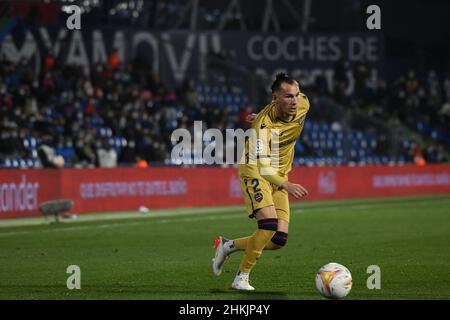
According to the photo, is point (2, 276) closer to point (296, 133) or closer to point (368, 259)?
point (296, 133)

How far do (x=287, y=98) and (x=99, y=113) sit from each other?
20.2 m

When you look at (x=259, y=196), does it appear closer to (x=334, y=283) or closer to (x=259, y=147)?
(x=259, y=147)

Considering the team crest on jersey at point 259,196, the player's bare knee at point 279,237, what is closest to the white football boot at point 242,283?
the player's bare knee at point 279,237

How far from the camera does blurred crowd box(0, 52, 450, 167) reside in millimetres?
27969

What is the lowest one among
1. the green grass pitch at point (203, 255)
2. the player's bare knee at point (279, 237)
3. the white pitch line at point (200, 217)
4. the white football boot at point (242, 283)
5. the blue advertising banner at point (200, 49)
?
the green grass pitch at point (203, 255)

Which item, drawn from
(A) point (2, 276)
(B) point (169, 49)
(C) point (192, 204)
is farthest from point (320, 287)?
(B) point (169, 49)

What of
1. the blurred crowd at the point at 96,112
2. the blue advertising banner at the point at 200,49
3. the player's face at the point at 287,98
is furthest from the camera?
the blue advertising banner at the point at 200,49

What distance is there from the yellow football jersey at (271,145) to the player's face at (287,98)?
0.19 m

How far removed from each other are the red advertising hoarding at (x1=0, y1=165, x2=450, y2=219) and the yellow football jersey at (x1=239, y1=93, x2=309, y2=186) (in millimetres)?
12565

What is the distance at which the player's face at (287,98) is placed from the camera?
11.4 meters

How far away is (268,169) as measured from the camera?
444 inches

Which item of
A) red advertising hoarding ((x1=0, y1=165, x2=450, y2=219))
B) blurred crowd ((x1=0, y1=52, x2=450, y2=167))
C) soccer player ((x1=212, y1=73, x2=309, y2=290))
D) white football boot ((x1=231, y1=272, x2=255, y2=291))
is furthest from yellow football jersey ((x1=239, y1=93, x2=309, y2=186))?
blurred crowd ((x1=0, y1=52, x2=450, y2=167))

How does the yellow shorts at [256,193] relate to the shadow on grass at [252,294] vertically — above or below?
above

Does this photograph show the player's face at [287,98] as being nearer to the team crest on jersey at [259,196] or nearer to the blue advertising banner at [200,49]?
the team crest on jersey at [259,196]
